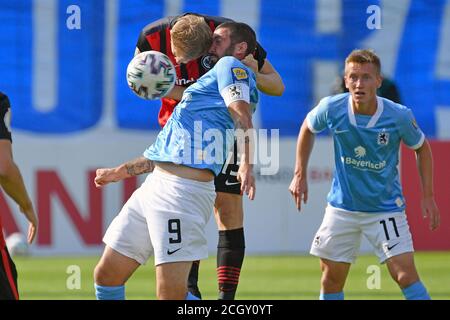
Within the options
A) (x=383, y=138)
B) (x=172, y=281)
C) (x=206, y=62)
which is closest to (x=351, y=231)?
(x=383, y=138)

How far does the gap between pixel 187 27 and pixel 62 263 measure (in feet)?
22.6

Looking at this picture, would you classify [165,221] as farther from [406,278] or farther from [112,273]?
[406,278]

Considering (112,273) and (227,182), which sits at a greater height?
(227,182)

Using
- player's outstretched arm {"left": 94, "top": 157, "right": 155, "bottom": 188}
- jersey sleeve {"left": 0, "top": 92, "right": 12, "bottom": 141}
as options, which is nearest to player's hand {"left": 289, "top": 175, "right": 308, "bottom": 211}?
player's outstretched arm {"left": 94, "top": 157, "right": 155, "bottom": 188}

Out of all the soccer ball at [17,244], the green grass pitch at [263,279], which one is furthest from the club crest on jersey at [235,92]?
the soccer ball at [17,244]

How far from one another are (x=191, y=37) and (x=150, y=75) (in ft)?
1.08

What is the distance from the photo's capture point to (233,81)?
594 cm

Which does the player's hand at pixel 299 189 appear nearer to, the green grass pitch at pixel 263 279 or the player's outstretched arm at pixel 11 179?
the player's outstretched arm at pixel 11 179

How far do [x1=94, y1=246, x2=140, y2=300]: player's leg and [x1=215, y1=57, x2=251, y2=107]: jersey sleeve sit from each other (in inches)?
43.2

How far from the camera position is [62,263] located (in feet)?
41.3

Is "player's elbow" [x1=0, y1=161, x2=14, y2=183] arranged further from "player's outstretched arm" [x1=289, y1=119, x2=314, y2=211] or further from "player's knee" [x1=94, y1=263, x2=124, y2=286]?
"player's outstretched arm" [x1=289, y1=119, x2=314, y2=211]

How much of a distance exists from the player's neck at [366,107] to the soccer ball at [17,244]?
6808 millimetres

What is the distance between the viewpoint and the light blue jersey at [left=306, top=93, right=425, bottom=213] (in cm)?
718

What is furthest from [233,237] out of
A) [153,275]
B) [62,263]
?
[62,263]
